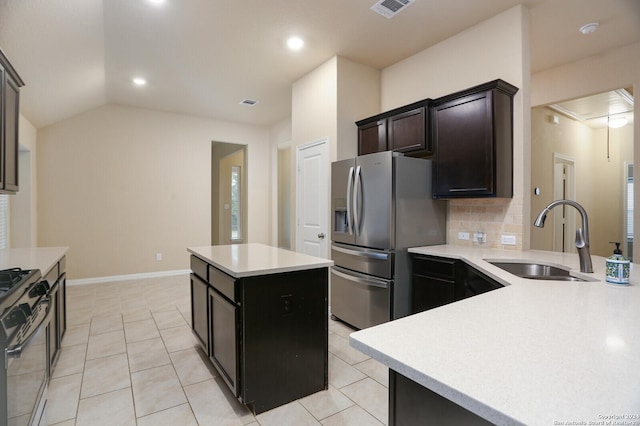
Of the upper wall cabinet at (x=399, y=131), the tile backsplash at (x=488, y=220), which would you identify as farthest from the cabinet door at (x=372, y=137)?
the tile backsplash at (x=488, y=220)

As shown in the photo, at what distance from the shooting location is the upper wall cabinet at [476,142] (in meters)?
2.65

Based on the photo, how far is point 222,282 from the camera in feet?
6.89

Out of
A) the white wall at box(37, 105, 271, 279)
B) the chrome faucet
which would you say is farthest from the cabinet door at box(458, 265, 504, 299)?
the white wall at box(37, 105, 271, 279)

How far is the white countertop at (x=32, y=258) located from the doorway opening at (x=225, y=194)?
15.8 feet

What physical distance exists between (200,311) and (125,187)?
376cm

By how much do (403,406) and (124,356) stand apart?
2657 mm

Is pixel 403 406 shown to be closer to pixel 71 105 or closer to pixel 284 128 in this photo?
pixel 71 105

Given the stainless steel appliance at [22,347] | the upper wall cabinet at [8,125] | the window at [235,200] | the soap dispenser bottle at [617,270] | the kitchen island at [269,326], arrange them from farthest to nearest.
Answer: the window at [235,200]
the upper wall cabinet at [8,125]
the kitchen island at [269,326]
the soap dispenser bottle at [617,270]
the stainless steel appliance at [22,347]

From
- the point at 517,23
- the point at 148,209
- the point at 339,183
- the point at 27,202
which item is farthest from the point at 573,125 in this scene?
the point at 27,202

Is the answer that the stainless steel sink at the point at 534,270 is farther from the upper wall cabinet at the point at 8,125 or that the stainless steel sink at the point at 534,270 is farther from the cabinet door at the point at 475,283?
the upper wall cabinet at the point at 8,125

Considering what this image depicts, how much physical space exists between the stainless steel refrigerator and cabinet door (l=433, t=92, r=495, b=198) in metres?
0.18

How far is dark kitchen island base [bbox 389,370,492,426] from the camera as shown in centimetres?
76

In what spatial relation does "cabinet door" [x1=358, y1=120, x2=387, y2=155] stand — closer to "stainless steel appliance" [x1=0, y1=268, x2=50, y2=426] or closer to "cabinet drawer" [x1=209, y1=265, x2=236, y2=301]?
"cabinet drawer" [x1=209, y1=265, x2=236, y2=301]

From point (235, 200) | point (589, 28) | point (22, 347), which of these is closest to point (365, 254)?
point (22, 347)
